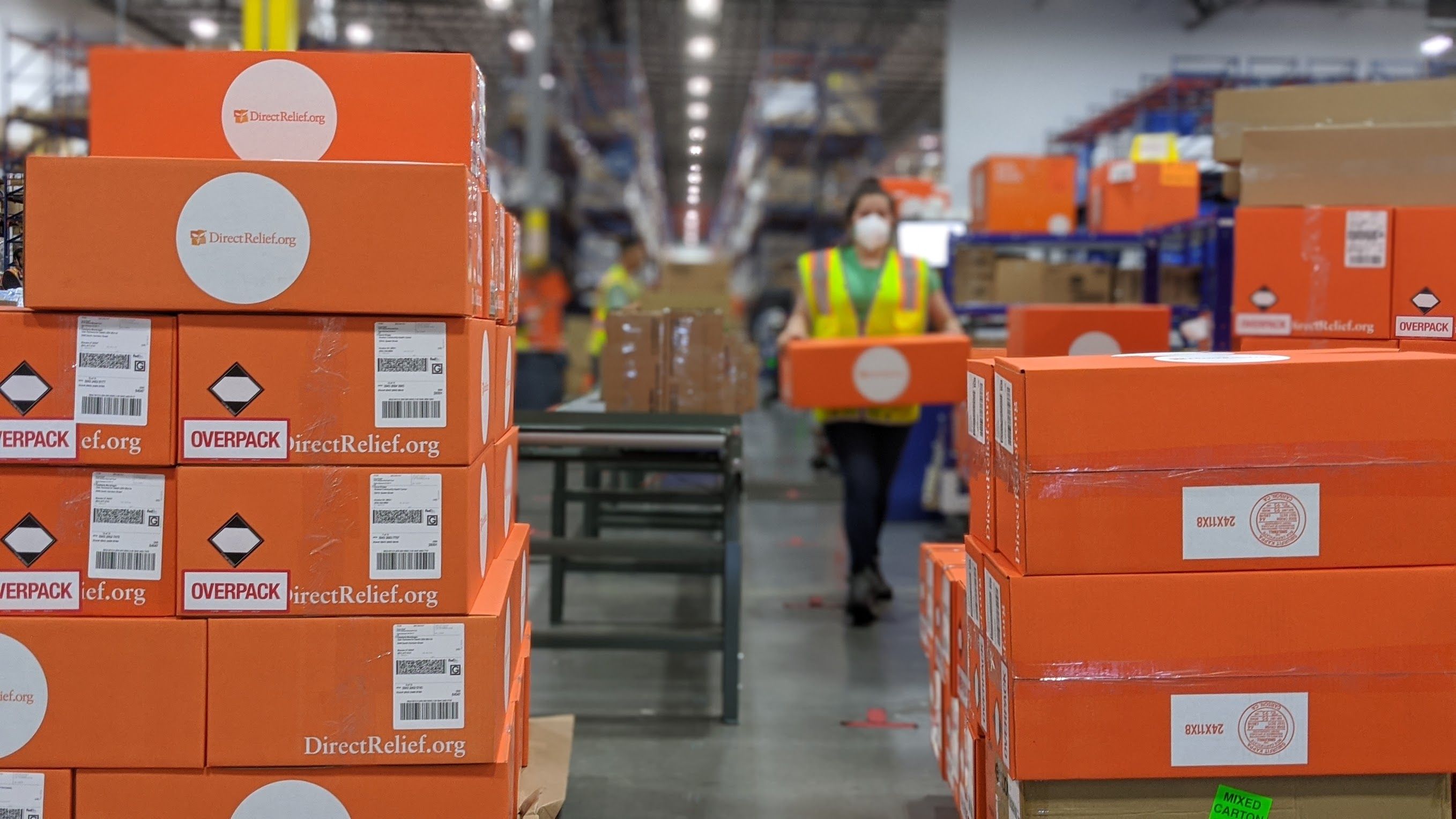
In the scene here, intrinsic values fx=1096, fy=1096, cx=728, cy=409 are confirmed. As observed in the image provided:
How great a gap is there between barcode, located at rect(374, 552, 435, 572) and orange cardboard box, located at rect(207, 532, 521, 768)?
0.25ft

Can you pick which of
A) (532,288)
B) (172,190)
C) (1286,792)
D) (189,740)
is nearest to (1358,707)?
(1286,792)

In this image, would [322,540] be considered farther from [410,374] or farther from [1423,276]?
[1423,276]

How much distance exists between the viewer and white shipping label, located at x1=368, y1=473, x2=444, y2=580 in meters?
1.60

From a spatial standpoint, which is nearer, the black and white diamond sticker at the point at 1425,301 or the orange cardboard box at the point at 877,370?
the black and white diamond sticker at the point at 1425,301

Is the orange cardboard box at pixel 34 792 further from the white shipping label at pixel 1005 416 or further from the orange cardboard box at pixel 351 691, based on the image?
the white shipping label at pixel 1005 416

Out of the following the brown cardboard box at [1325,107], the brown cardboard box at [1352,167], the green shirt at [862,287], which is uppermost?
the brown cardboard box at [1325,107]

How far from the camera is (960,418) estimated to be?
5594 millimetres

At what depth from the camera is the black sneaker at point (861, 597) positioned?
401cm

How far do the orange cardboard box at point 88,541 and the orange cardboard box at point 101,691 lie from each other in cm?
3

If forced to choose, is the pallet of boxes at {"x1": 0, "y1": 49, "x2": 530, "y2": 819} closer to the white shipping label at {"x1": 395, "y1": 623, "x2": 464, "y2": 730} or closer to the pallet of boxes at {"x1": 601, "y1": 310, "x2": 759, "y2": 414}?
the white shipping label at {"x1": 395, "y1": 623, "x2": 464, "y2": 730}

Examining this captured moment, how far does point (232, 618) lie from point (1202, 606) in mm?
1440

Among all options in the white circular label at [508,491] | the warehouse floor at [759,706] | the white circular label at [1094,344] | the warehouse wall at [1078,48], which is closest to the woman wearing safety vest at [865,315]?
the warehouse floor at [759,706]

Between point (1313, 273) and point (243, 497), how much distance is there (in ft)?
7.99

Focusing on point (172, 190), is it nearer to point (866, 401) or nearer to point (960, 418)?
point (866, 401)
